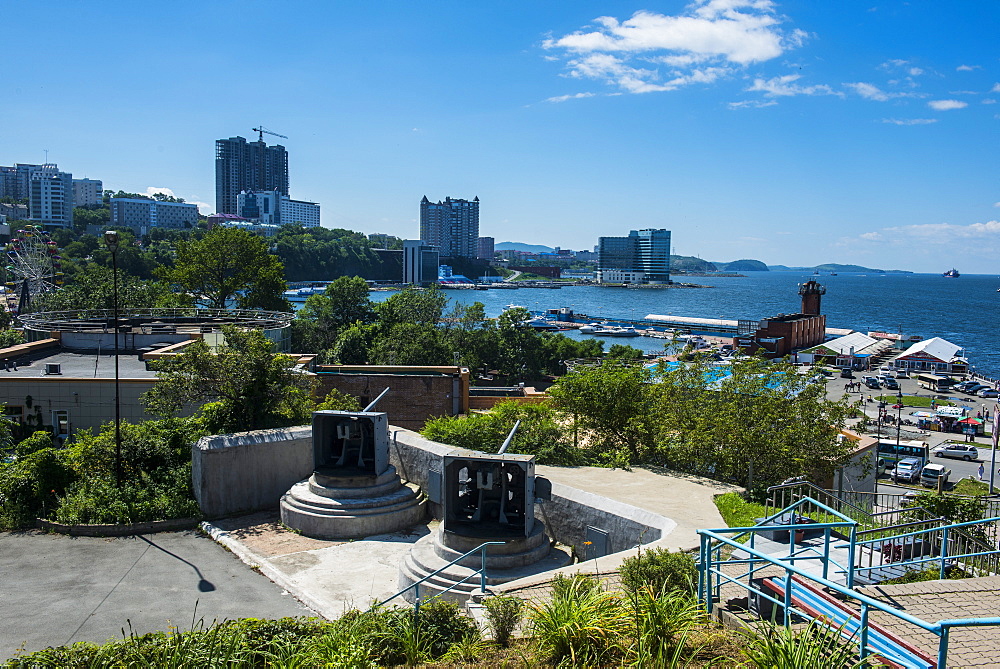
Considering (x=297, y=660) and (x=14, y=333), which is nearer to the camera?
(x=297, y=660)

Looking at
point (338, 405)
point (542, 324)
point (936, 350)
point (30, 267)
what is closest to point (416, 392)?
point (338, 405)

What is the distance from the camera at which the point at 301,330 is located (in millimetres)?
49906

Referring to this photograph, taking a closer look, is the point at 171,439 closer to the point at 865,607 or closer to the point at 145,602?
the point at 145,602

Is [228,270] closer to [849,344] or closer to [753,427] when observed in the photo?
[753,427]

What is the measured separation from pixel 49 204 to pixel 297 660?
22202cm

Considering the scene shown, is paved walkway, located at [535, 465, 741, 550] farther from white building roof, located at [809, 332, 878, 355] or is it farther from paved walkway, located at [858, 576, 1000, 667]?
white building roof, located at [809, 332, 878, 355]

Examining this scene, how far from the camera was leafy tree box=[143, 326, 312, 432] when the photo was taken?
16156 millimetres

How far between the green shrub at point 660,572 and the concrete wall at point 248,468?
9.85m

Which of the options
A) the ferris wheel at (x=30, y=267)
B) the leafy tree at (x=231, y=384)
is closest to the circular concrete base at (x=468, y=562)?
the leafy tree at (x=231, y=384)

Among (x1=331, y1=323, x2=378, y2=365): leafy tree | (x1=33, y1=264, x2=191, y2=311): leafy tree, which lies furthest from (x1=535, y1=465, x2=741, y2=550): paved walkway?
(x1=33, y1=264, x2=191, y2=311): leafy tree

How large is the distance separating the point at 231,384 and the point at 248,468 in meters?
2.28

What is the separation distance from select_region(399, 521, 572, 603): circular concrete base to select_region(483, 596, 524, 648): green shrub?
121 inches

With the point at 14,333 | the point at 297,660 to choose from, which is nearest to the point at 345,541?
the point at 297,660

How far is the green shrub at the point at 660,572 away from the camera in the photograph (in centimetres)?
735
